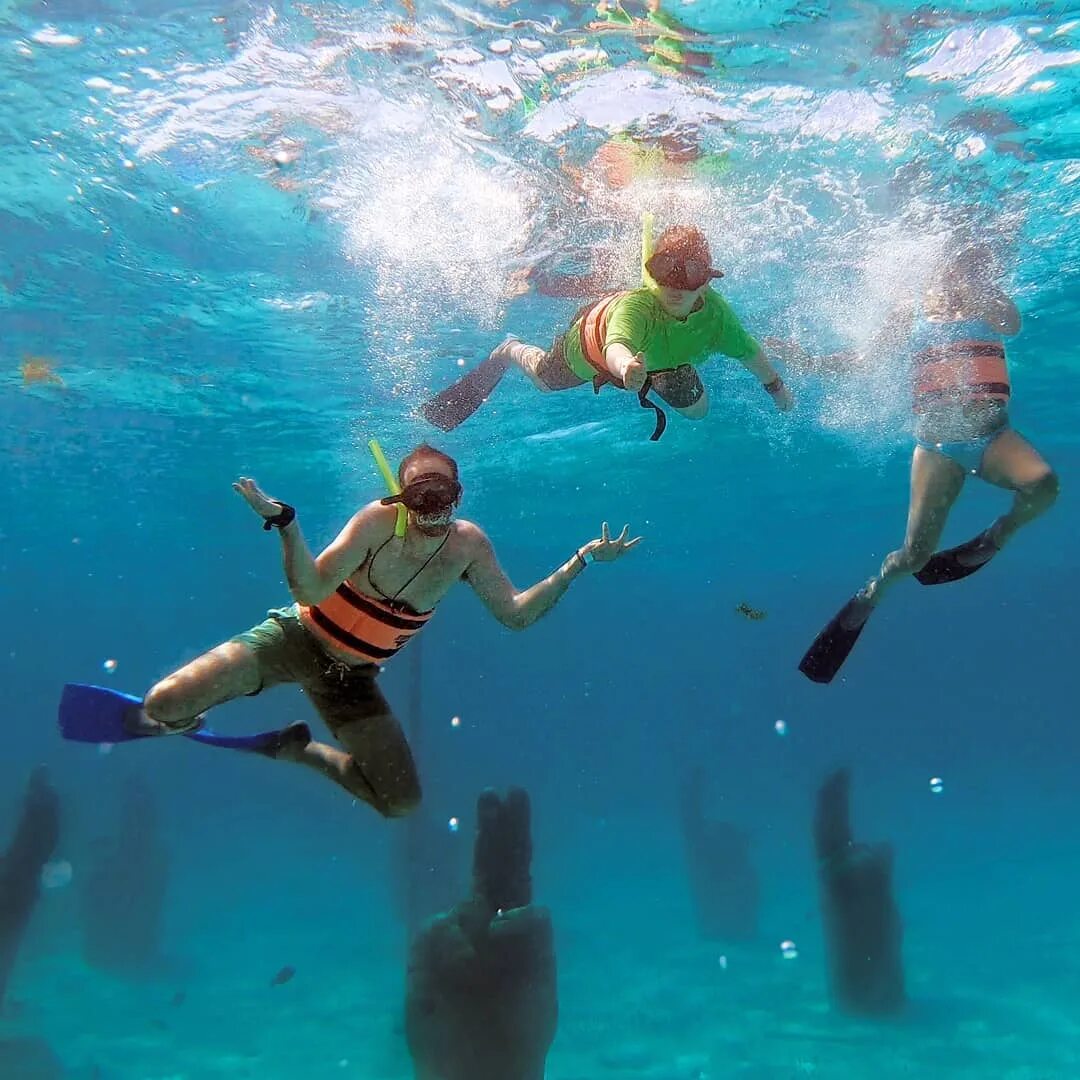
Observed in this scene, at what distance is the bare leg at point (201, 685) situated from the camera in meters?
5.65

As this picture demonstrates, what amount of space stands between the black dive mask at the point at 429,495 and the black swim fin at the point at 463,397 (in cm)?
529

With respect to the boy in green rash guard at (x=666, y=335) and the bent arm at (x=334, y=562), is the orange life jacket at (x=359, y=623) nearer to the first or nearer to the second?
the bent arm at (x=334, y=562)

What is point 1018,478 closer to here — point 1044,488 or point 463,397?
point 1044,488

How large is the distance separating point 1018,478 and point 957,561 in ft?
3.08

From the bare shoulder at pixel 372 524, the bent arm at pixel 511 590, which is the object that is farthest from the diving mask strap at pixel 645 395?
the bare shoulder at pixel 372 524

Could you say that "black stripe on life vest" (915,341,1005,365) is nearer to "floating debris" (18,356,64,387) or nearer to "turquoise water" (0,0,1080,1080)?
"turquoise water" (0,0,1080,1080)

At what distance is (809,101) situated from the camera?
992 cm

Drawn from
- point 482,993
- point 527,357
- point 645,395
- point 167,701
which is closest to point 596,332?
point 645,395

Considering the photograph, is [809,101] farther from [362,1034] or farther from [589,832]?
[589,832]

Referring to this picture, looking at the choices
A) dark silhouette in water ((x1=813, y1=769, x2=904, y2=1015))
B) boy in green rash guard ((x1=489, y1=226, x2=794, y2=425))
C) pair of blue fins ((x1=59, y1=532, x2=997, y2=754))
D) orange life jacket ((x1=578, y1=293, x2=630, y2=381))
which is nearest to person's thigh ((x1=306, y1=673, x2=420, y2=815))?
pair of blue fins ((x1=59, y1=532, x2=997, y2=754))

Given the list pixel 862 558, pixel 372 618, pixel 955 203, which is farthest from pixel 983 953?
pixel 862 558

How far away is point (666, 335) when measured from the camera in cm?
750

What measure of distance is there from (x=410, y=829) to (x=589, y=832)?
182ft

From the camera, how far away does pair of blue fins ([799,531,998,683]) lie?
26.0 ft
